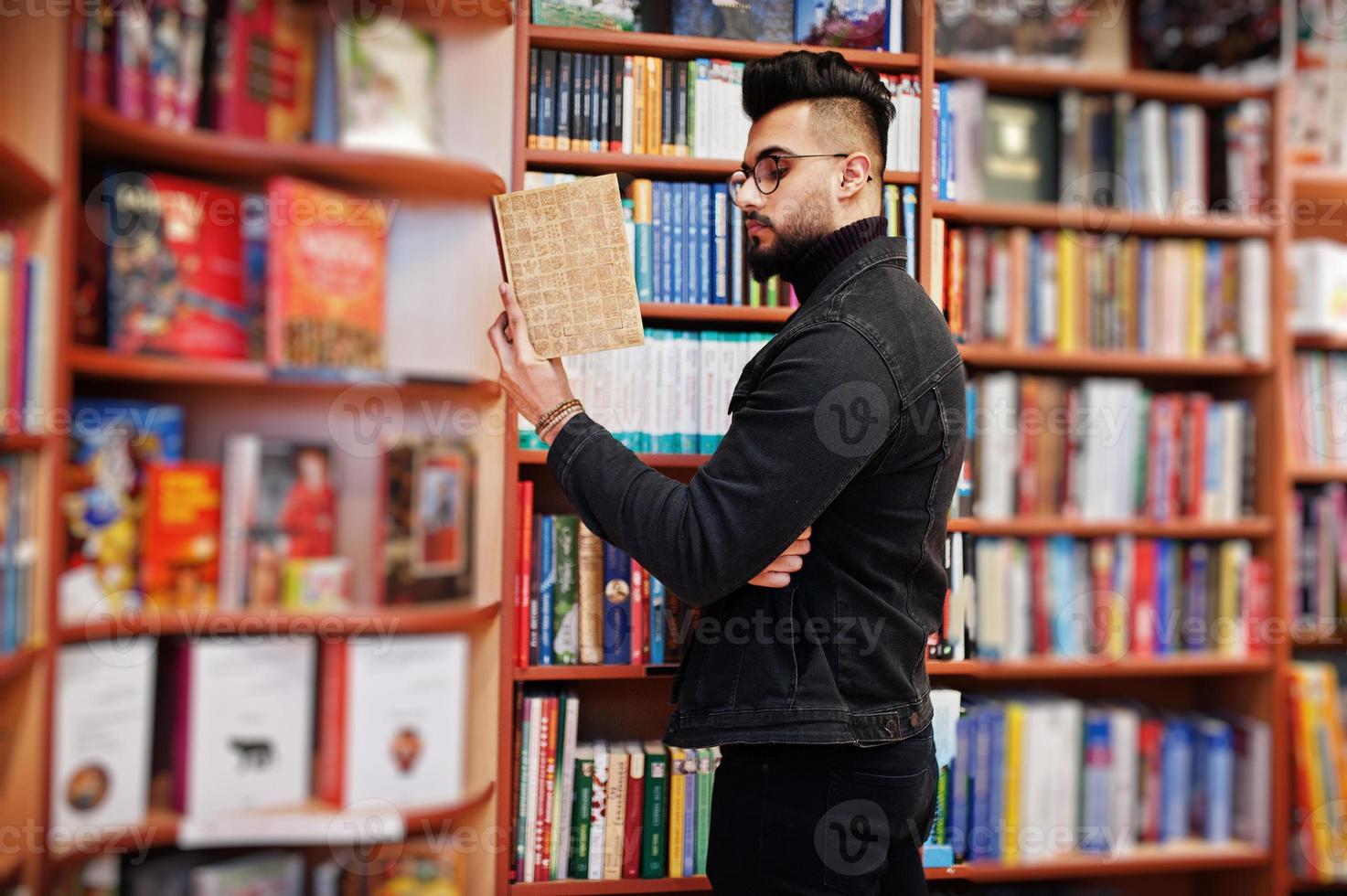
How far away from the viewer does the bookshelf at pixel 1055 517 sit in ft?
5.33

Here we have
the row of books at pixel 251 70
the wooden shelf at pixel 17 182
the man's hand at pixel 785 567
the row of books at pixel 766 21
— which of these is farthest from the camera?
the row of books at pixel 766 21

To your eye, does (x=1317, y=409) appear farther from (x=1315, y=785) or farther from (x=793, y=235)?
(x=793, y=235)

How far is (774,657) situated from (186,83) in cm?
107

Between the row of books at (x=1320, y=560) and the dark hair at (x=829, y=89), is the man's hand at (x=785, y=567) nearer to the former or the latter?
the dark hair at (x=829, y=89)

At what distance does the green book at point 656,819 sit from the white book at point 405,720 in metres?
0.52

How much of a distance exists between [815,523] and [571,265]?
526 mm

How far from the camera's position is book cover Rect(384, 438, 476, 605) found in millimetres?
1109

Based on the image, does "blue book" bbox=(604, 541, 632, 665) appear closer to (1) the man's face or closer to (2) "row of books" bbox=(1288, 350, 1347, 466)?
(1) the man's face

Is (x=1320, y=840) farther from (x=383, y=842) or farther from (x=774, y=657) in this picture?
(x=383, y=842)

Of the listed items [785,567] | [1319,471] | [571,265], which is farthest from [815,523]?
[1319,471]

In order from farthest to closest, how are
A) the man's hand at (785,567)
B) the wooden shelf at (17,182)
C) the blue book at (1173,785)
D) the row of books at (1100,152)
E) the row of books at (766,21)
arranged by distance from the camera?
1. the blue book at (1173,785)
2. the row of books at (1100,152)
3. the row of books at (766,21)
4. the man's hand at (785,567)
5. the wooden shelf at (17,182)

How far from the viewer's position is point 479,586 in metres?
1.50

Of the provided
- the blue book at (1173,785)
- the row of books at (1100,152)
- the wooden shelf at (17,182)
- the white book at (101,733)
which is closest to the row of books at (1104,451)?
the row of books at (1100,152)

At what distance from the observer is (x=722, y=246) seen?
5.57ft
